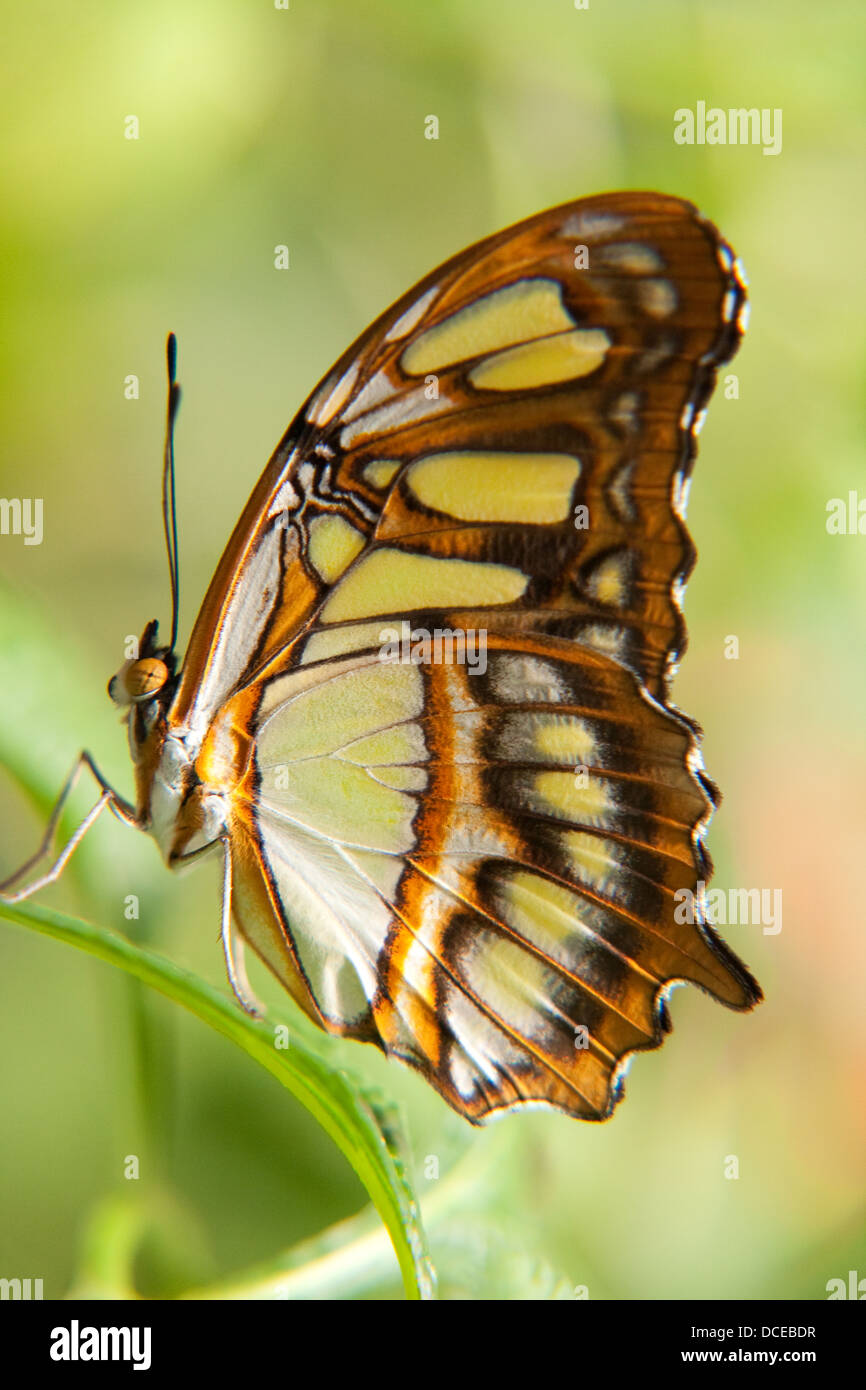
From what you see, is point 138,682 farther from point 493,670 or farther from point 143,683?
point 493,670

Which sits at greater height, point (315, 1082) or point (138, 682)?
point (138, 682)

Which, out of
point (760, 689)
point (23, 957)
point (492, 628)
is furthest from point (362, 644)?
point (760, 689)

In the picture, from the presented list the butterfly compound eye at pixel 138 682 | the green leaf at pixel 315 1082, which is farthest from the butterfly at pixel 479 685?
the green leaf at pixel 315 1082

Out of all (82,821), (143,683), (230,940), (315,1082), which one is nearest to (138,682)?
(143,683)

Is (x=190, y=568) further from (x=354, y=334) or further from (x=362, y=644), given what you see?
(x=362, y=644)

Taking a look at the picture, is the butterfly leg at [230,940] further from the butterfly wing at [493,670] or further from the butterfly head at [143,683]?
the butterfly head at [143,683]

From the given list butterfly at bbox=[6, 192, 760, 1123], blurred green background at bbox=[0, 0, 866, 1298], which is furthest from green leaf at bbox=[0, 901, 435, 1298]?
blurred green background at bbox=[0, 0, 866, 1298]

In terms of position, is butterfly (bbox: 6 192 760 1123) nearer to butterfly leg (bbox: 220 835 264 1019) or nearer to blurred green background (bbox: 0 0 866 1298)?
butterfly leg (bbox: 220 835 264 1019)
